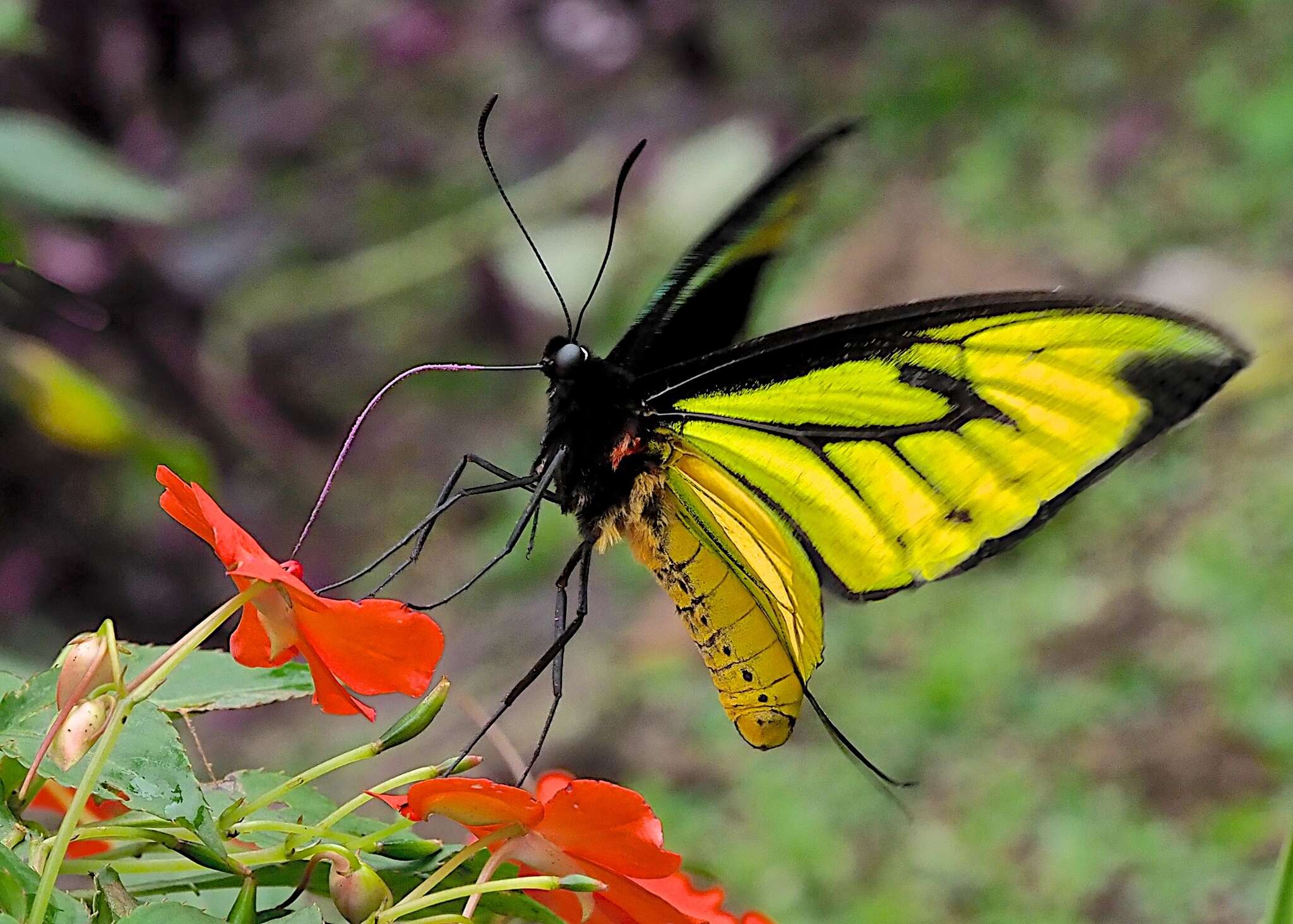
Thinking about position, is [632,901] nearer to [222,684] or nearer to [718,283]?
[222,684]

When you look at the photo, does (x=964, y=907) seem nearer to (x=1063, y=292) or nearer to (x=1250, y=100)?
(x=1063, y=292)

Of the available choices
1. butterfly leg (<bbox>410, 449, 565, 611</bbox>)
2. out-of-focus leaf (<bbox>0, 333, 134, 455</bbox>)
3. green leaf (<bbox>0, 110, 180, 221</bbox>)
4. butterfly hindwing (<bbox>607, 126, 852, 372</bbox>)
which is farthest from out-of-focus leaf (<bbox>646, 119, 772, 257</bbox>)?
butterfly leg (<bbox>410, 449, 565, 611</bbox>)

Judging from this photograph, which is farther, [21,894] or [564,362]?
[564,362]

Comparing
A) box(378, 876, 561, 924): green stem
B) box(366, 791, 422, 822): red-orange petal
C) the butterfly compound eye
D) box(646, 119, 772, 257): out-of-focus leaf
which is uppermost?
box(646, 119, 772, 257): out-of-focus leaf

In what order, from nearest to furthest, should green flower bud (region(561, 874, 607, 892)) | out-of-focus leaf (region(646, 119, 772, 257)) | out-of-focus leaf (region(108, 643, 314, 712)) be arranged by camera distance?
green flower bud (region(561, 874, 607, 892)) → out-of-focus leaf (region(108, 643, 314, 712)) → out-of-focus leaf (region(646, 119, 772, 257))

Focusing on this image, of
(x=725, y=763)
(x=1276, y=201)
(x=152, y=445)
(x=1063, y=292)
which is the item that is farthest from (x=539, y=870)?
(x=1276, y=201)

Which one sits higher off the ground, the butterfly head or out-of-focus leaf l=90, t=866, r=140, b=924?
the butterfly head

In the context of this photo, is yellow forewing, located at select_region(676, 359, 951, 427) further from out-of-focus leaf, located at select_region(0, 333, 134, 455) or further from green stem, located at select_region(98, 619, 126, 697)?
out-of-focus leaf, located at select_region(0, 333, 134, 455)

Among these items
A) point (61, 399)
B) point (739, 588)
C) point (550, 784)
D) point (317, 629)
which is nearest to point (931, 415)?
point (739, 588)
